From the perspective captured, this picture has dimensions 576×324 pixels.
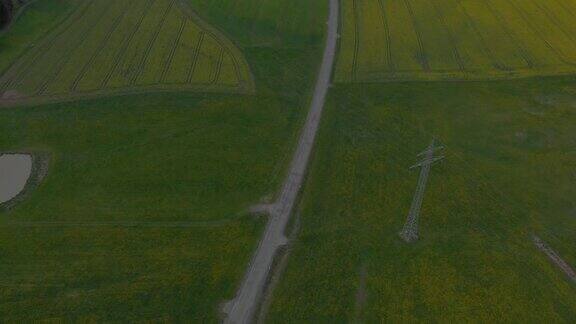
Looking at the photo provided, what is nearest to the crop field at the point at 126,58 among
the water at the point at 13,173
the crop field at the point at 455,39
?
the water at the point at 13,173

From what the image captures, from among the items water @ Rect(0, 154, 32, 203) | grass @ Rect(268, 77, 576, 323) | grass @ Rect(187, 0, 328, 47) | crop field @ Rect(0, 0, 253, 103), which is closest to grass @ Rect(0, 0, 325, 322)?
water @ Rect(0, 154, 32, 203)

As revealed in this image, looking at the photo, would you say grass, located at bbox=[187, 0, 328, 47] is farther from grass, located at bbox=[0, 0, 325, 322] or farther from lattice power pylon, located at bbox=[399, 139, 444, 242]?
lattice power pylon, located at bbox=[399, 139, 444, 242]

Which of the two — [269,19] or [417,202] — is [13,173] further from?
[269,19]

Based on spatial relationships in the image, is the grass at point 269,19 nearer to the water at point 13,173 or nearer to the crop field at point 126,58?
the crop field at point 126,58

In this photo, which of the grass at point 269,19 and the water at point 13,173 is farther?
the grass at point 269,19

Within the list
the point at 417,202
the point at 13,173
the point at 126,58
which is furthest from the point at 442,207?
the point at 126,58

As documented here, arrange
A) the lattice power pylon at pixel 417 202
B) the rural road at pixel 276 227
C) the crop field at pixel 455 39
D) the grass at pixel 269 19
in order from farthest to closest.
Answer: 1. the grass at pixel 269 19
2. the crop field at pixel 455 39
3. the lattice power pylon at pixel 417 202
4. the rural road at pixel 276 227
